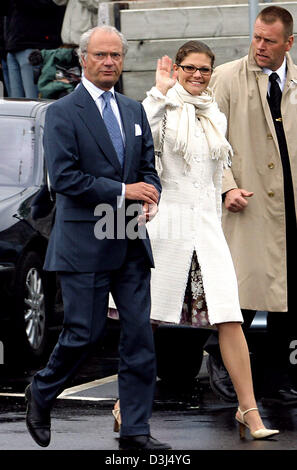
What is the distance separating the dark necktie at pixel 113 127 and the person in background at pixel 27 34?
850 cm

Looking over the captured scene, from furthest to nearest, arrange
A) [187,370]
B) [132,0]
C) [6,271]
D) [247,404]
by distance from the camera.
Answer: [132,0] → [6,271] → [187,370] → [247,404]

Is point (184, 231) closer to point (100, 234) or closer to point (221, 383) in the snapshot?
point (100, 234)

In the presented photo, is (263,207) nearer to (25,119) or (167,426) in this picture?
(167,426)

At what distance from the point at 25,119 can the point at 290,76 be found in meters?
3.29

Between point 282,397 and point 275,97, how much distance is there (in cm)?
170

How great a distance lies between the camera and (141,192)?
22.4ft

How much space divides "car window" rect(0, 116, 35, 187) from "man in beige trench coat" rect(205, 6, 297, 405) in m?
2.66

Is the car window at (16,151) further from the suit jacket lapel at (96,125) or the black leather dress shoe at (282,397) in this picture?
the suit jacket lapel at (96,125)

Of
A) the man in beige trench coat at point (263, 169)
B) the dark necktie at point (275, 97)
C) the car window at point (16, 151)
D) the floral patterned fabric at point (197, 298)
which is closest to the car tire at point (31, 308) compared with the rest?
the car window at point (16, 151)

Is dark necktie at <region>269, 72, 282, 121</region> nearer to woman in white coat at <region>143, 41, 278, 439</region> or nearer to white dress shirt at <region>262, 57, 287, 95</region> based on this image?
white dress shirt at <region>262, 57, 287, 95</region>

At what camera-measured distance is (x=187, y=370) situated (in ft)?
30.4

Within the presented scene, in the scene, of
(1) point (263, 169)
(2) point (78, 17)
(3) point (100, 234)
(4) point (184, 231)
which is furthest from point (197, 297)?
(2) point (78, 17)

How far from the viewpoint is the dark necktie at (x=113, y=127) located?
272 inches

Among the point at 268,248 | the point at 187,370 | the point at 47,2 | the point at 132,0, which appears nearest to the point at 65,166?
the point at 268,248
